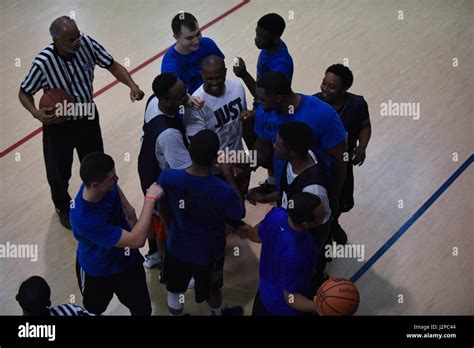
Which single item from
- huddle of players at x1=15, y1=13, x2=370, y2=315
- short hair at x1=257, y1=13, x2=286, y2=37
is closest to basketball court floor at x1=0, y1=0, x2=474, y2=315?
huddle of players at x1=15, y1=13, x2=370, y2=315

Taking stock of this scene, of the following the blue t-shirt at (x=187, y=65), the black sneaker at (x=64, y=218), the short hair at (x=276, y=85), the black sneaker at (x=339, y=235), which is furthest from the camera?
the black sneaker at (x=64, y=218)

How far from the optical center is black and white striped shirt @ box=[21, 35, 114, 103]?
505cm

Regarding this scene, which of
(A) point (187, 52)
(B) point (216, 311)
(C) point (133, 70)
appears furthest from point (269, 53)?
(C) point (133, 70)

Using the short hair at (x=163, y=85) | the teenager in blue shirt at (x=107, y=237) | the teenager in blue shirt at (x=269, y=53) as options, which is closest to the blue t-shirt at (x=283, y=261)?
the teenager in blue shirt at (x=107, y=237)

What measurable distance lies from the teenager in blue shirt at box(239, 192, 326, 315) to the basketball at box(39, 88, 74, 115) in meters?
2.22

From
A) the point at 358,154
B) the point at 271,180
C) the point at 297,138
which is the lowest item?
the point at 297,138

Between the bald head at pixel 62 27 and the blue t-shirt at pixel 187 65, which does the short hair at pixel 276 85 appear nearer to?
the blue t-shirt at pixel 187 65

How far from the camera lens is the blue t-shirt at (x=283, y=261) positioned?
3480 millimetres

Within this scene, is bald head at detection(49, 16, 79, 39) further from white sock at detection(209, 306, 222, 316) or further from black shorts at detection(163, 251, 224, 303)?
white sock at detection(209, 306, 222, 316)

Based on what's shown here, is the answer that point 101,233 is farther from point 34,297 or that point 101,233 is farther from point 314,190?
point 314,190

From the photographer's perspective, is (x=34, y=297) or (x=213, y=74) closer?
(x=34, y=297)

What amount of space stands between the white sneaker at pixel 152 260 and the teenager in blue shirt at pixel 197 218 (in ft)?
2.13

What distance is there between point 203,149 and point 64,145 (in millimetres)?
2010

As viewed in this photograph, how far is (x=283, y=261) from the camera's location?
349 centimetres
